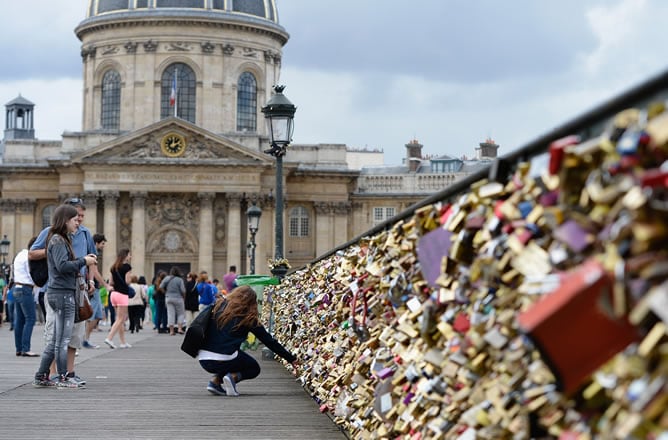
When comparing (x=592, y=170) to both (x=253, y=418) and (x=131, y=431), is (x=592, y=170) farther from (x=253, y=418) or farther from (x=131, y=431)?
(x=253, y=418)

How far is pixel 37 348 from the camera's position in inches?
918

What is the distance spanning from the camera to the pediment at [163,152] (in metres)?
66.9

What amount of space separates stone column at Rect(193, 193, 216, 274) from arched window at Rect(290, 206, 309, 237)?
5.50m

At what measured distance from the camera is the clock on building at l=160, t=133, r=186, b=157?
67.4 meters

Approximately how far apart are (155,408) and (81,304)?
9.44ft

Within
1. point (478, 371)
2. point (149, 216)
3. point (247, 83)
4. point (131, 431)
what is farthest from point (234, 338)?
point (247, 83)

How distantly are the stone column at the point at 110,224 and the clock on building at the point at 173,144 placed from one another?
133 inches

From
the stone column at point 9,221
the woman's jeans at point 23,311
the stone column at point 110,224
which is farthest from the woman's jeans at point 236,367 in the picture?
the stone column at point 9,221

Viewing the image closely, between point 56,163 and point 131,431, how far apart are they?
62.1 metres

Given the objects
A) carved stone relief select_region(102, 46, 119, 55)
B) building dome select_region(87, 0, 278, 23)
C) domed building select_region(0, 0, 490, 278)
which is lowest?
domed building select_region(0, 0, 490, 278)

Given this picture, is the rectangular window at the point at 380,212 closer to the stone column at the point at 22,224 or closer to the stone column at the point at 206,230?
the stone column at the point at 206,230

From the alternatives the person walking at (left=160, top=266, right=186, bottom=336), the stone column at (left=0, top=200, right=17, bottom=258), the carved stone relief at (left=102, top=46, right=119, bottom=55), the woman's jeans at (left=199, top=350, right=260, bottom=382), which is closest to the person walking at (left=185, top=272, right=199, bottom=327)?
the person walking at (left=160, top=266, right=186, bottom=336)

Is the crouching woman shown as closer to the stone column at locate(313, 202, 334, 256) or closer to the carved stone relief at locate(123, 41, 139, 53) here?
the stone column at locate(313, 202, 334, 256)

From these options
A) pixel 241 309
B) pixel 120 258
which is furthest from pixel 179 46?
pixel 241 309
